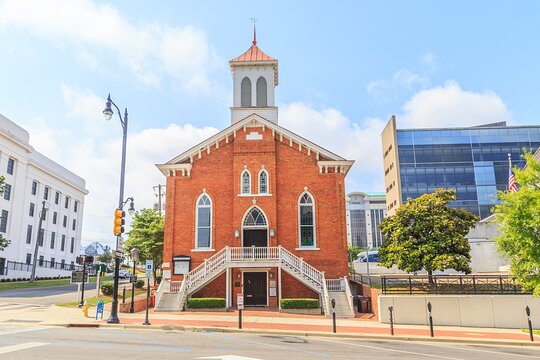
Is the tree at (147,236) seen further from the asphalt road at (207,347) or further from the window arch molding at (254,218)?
the asphalt road at (207,347)

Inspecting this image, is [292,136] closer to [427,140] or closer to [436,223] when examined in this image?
[436,223]

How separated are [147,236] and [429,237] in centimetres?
2183

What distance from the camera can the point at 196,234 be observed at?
26203 mm

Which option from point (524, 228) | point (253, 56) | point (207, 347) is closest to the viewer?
point (207, 347)

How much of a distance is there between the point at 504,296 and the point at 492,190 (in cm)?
6782

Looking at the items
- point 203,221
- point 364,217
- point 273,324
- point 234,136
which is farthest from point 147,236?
point 364,217

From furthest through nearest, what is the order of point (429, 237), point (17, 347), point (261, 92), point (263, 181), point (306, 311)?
point (261, 92), point (263, 181), point (306, 311), point (429, 237), point (17, 347)

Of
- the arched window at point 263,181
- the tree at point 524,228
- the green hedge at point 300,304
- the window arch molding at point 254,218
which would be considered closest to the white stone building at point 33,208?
the window arch molding at point 254,218

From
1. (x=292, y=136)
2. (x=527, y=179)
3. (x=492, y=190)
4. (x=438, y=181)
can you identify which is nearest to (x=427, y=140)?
(x=438, y=181)

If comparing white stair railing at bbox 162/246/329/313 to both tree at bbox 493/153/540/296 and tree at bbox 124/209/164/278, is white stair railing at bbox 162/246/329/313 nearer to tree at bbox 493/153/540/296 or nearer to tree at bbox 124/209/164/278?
tree at bbox 124/209/164/278

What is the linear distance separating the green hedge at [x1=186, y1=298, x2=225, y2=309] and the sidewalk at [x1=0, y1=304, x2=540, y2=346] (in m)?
0.92

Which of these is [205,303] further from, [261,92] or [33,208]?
A: [33,208]

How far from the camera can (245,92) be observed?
32.1m

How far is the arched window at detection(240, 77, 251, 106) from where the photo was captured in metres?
31.9
